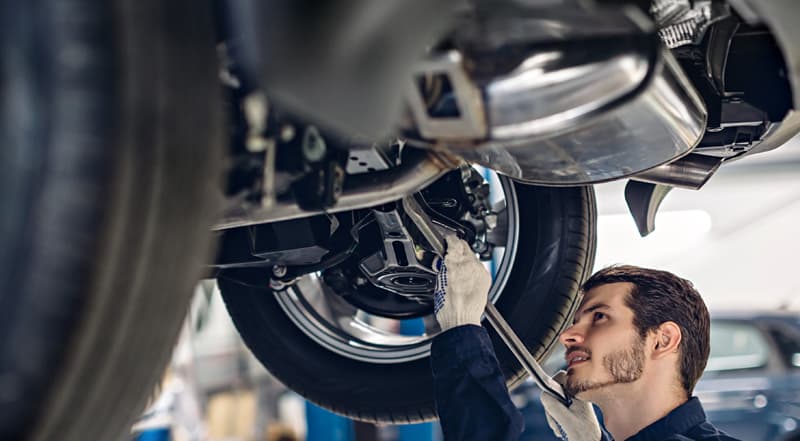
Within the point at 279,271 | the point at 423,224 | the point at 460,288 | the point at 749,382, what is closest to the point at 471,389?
the point at 460,288

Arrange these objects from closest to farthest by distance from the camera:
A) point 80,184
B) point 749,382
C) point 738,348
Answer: point 80,184 < point 749,382 < point 738,348

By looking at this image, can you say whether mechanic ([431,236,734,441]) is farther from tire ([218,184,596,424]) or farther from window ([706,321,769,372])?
window ([706,321,769,372])

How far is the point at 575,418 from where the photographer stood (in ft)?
5.60

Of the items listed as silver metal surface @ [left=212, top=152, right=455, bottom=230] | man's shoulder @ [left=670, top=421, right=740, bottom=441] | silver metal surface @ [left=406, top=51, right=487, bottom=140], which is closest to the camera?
silver metal surface @ [left=406, top=51, right=487, bottom=140]

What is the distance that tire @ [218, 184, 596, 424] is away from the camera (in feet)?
5.08

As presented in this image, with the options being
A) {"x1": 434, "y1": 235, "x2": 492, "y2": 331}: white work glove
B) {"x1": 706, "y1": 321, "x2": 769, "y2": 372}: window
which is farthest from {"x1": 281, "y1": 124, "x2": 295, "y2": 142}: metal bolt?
{"x1": 706, "y1": 321, "x2": 769, "y2": 372}: window

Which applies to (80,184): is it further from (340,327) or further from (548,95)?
(340,327)

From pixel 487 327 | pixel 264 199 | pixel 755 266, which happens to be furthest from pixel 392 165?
pixel 755 266

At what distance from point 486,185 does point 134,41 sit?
893mm

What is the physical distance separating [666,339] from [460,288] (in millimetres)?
410

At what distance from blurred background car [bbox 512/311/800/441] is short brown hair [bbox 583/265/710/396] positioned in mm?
2584

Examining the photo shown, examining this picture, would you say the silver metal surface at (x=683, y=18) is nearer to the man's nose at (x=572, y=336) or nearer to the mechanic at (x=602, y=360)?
the mechanic at (x=602, y=360)

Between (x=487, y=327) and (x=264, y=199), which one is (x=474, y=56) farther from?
(x=487, y=327)

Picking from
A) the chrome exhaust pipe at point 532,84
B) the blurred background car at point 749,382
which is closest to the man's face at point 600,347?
the chrome exhaust pipe at point 532,84
